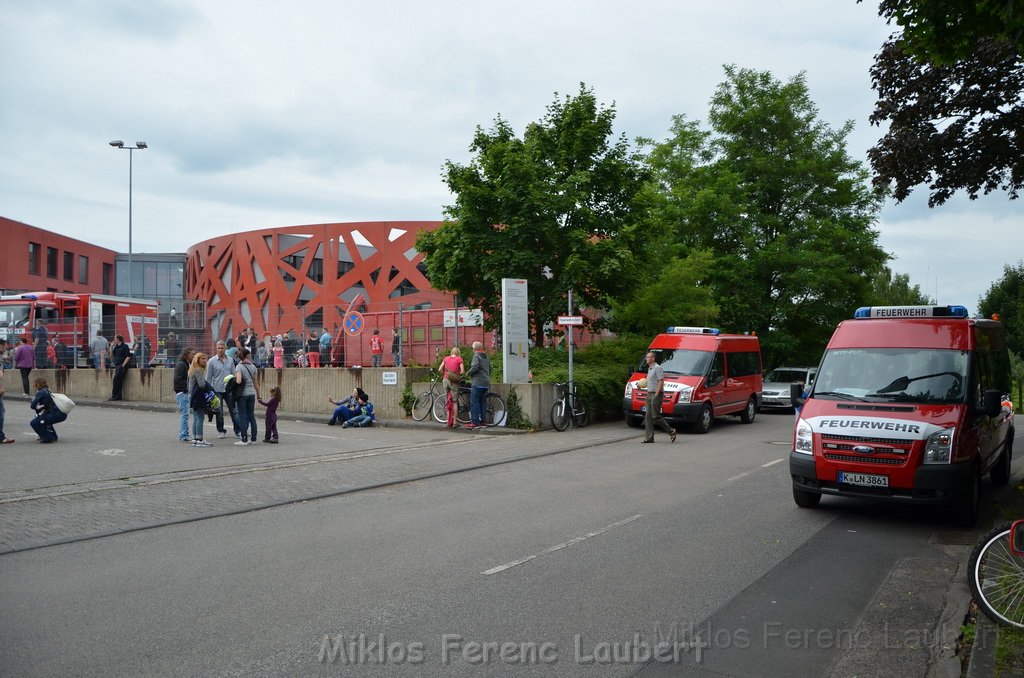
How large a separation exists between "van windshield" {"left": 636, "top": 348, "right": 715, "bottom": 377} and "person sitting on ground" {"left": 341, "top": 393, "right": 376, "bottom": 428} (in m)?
6.71

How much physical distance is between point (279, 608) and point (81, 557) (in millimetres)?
2547

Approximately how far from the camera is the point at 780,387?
89.1 feet

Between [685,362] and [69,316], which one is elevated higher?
[69,316]

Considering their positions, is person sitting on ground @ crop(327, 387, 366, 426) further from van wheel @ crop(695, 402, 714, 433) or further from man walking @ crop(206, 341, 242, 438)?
van wheel @ crop(695, 402, 714, 433)

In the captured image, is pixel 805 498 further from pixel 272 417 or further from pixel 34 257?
pixel 34 257

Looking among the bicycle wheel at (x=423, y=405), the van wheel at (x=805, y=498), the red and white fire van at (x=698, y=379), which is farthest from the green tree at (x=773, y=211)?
the van wheel at (x=805, y=498)

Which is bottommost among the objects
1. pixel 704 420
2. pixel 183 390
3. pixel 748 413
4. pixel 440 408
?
pixel 748 413

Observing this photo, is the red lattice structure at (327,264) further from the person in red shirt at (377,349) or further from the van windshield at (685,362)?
the van windshield at (685,362)

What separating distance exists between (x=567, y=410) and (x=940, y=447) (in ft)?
38.3

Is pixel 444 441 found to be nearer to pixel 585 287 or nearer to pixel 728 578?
pixel 585 287

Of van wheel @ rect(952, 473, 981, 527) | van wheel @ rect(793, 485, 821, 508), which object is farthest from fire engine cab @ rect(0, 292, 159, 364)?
van wheel @ rect(952, 473, 981, 527)

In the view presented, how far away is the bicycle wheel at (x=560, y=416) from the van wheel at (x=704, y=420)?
3.03 metres

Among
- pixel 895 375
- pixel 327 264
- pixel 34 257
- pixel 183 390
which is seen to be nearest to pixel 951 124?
pixel 895 375

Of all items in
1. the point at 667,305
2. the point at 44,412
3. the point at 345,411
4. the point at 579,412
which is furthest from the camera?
the point at 667,305
